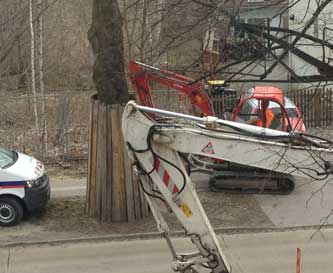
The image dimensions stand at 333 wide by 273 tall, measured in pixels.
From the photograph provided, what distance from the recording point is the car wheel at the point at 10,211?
11812mm

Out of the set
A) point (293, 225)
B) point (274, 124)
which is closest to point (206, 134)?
point (293, 225)

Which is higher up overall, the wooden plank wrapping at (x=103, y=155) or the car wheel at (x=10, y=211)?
the wooden plank wrapping at (x=103, y=155)

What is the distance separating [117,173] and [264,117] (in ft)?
13.3

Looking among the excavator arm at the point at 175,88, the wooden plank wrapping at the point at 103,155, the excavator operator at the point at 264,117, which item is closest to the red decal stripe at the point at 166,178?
the wooden plank wrapping at the point at 103,155

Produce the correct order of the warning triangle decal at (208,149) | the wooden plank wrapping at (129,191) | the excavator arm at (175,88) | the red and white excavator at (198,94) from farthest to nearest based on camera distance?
1. the excavator arm at (175,88)
2. the red and white excavator at (198,94)
3. the wooden plank wrapping at (129,191)
4. the warning triangle decal at (208,149)

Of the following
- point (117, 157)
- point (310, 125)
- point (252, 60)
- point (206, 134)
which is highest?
point (252, 60)

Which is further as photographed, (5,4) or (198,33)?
(5,4)

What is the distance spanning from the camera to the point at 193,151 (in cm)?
682

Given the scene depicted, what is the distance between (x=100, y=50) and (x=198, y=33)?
13.2 ft

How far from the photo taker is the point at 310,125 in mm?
21969

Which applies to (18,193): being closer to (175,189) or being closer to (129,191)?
(129,191)

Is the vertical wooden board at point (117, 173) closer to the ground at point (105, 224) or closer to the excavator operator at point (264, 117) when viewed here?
the ground at point (105, 224)

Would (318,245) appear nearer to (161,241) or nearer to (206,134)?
(161,241)

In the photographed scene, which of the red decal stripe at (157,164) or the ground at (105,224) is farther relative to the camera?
the ground at (105,224)
